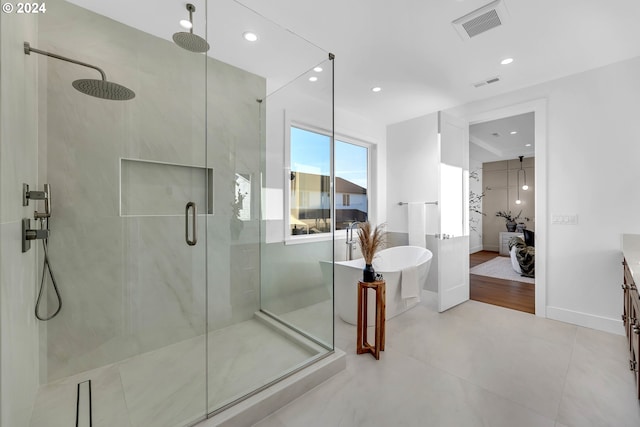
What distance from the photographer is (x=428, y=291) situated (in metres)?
3.87

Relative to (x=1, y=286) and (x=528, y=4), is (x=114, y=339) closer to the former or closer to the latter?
(x=1, y=286)

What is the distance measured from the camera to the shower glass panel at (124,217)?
1731 millimetres

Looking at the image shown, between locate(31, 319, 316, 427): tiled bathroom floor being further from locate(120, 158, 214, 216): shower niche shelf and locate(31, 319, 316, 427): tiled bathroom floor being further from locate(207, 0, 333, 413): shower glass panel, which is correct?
locate(120, 158, 214, 216): shower niche shelf

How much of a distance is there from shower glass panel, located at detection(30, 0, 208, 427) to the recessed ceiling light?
1.08 ft

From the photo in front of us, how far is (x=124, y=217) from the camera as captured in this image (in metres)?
1.96

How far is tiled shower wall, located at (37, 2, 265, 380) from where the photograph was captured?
179 cm

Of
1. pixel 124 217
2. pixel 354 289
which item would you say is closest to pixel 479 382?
pixel 354 289

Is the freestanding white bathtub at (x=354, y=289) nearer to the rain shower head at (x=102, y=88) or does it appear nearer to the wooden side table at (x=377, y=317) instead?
the wooden side table at (x=377, y=317)

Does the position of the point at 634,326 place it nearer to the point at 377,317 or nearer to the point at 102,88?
the point at 377,317

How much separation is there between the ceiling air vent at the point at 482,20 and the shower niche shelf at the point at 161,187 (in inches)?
90.3

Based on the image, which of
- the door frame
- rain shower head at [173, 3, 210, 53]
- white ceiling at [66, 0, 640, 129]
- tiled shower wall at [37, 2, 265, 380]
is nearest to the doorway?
the door frame

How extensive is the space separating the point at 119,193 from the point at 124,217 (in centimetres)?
17

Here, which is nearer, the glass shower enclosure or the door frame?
the glass shower enclosure

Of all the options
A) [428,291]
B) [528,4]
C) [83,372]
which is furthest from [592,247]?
[83,372]
